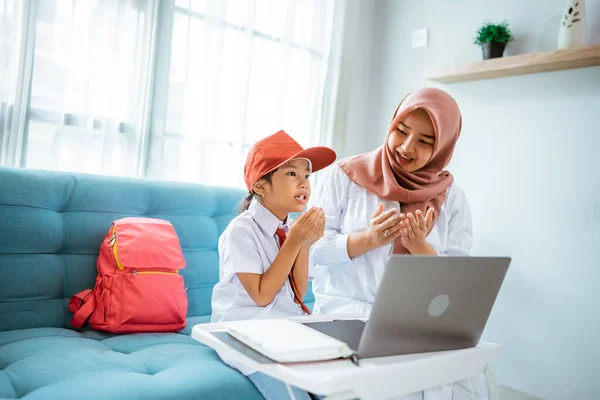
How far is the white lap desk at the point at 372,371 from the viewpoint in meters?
0.71

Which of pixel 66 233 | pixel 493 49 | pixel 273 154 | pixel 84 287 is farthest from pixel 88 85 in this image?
pixel 493 49

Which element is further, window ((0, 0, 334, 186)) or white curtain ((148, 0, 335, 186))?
white curtain ((148, 0, 335, 186))

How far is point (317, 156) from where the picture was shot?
149 cm

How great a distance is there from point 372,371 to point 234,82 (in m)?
2.02

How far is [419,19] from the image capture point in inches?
119

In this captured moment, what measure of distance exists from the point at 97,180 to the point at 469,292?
130cm

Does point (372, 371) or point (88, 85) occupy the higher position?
point (88, 85)

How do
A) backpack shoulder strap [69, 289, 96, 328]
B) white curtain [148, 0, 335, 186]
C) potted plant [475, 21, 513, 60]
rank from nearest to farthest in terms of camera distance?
1. backpack shoulder strap [69, 289, 96, 328]
2. white curtain [148, 0, 335, 186]
3. potted plant [475, 21, 513, 60]

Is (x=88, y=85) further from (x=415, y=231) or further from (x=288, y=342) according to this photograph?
(x=288, y=342)

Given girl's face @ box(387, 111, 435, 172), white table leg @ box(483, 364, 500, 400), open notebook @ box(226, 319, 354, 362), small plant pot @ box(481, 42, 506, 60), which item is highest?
small plant pot @ box(481, 42, 506, 60)

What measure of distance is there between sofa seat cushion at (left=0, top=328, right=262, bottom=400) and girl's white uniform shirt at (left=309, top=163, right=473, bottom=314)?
0.41 meters

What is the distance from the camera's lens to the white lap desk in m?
0.71

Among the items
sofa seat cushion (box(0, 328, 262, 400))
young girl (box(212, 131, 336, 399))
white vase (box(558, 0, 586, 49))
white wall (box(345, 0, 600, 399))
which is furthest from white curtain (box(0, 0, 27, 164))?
white vase (box(558, 0, 586, 49))

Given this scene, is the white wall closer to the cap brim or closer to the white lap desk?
the cap brim
